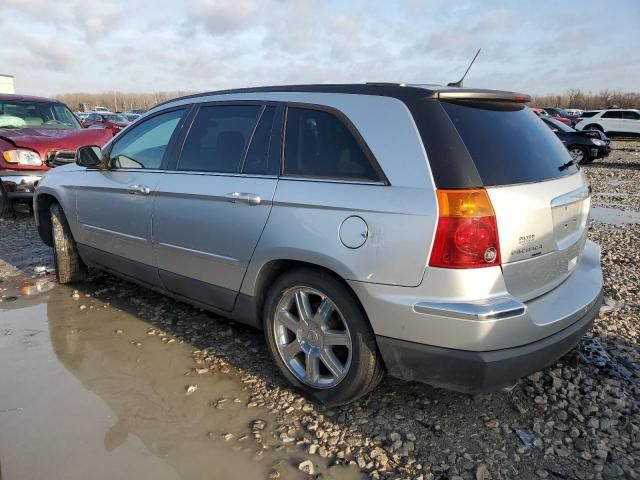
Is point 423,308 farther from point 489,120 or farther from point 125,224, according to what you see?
point 125,224

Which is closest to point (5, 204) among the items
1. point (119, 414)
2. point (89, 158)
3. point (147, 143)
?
point (89, 158)

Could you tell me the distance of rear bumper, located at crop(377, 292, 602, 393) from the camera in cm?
224

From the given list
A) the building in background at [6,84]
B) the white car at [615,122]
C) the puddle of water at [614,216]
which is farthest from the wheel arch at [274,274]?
the building in background at [6,84]

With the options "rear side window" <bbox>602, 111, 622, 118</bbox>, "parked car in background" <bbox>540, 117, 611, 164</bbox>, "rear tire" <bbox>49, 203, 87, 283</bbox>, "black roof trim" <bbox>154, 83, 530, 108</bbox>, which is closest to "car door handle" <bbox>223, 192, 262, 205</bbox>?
"black roof trim" <bbox>154, 83, 530, 108</bbox>

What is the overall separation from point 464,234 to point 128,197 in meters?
2.68

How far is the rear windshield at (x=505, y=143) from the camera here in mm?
2385

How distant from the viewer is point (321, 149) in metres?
2.73

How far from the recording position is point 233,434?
2584mm

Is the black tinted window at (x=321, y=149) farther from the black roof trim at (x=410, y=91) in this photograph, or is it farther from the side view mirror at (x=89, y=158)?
the side view mirror at (x=89, y=158)

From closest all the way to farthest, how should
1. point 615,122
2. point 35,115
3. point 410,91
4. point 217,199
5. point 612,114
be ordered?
point 410,91 → point 217,199 → point 35,115 → point 615,122 → point 612,114

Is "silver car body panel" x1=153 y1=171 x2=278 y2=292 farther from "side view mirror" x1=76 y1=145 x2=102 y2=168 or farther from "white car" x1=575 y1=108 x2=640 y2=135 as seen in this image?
"white car" x1=575 y1=108 x2=640 y2=135

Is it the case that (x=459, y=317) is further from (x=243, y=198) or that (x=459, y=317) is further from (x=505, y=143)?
(x=243, y=198)

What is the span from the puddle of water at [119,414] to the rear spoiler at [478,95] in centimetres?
187

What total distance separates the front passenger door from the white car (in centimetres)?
2382
